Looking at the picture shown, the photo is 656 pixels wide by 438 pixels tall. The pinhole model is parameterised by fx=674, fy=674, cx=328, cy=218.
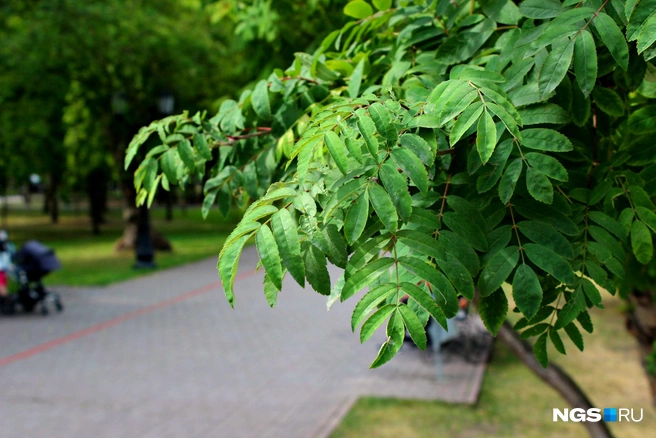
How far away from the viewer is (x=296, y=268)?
170cm

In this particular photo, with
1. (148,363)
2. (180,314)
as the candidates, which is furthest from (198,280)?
(148,363)

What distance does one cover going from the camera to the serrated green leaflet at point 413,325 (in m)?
1.72

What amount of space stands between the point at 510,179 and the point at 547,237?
8.8 inches

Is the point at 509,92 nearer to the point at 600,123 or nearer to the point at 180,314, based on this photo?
the point at 600,123

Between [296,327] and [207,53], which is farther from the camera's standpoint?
[207,53]

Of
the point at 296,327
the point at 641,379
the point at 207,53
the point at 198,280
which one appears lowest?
the point at 198,280

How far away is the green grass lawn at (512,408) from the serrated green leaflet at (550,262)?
5.48m

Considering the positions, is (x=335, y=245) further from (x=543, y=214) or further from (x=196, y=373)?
(x=196, y=373)

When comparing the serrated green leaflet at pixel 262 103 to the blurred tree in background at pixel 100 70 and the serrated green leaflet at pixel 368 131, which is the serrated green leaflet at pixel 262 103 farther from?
A: the blurred tree in background at pixel 100 70

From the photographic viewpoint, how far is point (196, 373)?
965cm

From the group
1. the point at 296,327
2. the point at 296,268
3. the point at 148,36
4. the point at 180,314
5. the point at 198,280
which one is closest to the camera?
the point at 296,268

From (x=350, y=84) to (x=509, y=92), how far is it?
68 centimetres

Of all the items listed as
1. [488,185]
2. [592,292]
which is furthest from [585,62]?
[592,292]

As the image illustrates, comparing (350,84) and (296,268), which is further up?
(350,84)
